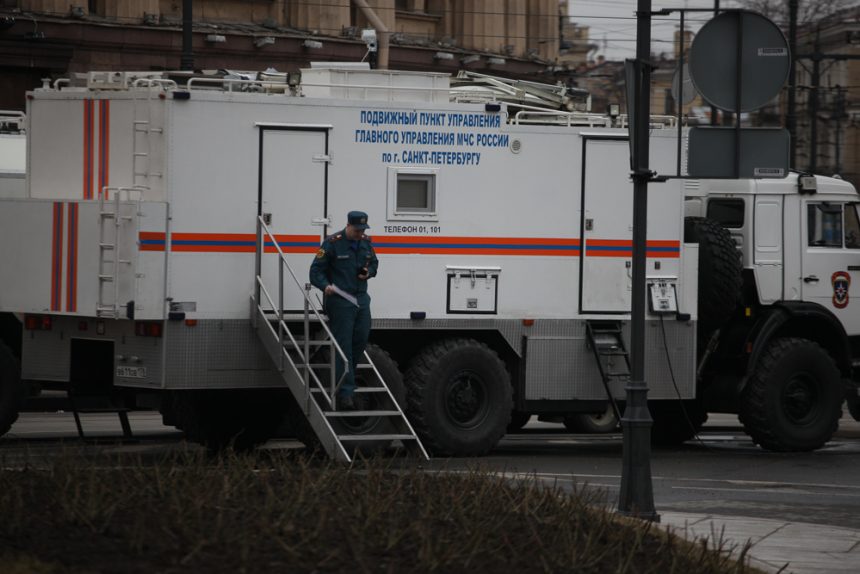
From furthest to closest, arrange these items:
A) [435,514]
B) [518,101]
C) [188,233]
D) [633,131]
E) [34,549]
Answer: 1. [518,101]
2. [188,233]
3. [633,131]
4. [435,514]
5. [34,549]

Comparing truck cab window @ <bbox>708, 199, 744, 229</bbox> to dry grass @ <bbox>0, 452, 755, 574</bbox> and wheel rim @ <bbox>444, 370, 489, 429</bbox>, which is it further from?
dry grass @ <bbox>0, 452, 755, 574</bbox>

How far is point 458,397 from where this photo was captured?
1686 cm

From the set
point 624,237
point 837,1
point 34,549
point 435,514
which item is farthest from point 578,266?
point 837,1

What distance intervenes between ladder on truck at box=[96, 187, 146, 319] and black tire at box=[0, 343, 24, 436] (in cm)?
188

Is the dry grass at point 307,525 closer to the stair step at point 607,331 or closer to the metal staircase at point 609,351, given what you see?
the metal staircase at point 609,351

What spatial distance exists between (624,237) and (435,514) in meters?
8.18

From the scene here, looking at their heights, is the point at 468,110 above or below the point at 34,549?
above

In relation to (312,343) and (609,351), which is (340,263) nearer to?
(312,343)

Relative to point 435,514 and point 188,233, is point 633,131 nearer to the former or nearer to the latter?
point 435,514

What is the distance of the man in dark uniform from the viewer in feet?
51.4

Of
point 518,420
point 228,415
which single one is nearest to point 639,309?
point 228,415

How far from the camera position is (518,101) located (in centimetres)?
1808

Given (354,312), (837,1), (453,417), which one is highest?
(837,1)

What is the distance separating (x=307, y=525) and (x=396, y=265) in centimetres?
746
